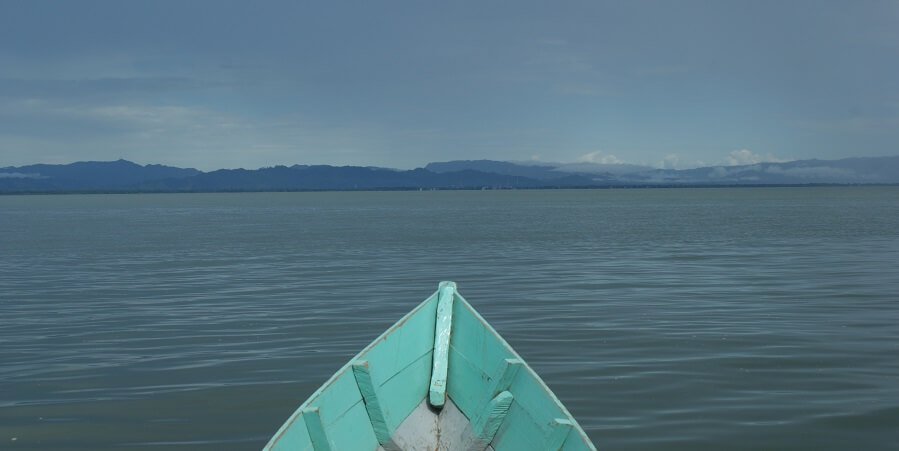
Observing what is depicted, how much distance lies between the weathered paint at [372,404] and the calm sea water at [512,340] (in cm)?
372

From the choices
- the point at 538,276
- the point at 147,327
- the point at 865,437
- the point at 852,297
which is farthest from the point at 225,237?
the point at 865,437

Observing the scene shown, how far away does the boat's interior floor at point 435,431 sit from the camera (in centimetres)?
790

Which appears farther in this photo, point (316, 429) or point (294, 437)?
point (316, 429)

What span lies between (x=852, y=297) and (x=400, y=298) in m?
12.0

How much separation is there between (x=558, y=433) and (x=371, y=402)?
5.70 ft

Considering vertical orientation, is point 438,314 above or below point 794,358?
above

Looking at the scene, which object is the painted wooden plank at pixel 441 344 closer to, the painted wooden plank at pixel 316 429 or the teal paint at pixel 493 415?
the teal paint at pixel 493 415

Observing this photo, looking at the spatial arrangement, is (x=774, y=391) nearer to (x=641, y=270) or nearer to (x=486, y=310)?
(x=486, y=310)

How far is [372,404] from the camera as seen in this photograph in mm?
7723

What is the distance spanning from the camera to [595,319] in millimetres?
19484

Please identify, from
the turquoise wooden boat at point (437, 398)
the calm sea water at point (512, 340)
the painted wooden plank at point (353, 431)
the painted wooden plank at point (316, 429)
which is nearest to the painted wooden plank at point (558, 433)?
the turquoise wooden boat at point (437, 398)

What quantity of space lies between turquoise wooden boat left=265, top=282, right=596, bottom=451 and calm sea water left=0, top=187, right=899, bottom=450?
3223mm

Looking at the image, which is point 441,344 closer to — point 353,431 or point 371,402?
point 371,402

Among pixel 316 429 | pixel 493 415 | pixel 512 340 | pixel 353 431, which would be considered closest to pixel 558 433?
pixel 493 415
